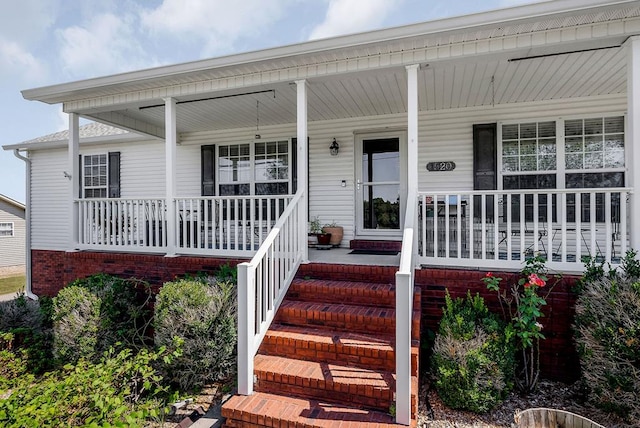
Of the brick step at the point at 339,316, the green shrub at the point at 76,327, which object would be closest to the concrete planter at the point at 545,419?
the brick step at the point at 339,316

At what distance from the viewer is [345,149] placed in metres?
6.96

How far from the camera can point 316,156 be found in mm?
7180

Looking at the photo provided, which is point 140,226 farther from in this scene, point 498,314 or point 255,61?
point 498,314

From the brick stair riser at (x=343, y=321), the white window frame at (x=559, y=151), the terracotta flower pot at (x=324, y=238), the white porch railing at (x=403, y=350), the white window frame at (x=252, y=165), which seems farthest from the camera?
the white window frame at (x=252, y=165)

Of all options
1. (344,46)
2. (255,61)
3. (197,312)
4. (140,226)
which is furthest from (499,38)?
(140,226)

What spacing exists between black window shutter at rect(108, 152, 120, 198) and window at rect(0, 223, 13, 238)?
13.9 metres

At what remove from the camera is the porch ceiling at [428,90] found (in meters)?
4.44

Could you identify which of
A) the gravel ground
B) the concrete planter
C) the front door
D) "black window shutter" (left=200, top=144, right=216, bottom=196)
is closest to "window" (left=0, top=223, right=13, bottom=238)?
"black window shutter" (left=200, top=144, right=216, bottom=196)

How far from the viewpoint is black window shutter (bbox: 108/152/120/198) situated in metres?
9.00

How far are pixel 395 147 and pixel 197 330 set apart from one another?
4.73 meters

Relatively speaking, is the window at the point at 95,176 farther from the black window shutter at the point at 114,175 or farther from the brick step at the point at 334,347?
the brick step at the point at 334,347

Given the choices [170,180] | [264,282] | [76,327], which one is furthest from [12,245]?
[264,282]

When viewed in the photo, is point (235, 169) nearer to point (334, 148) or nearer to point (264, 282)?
point (334, 148)

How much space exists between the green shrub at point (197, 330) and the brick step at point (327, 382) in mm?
643
